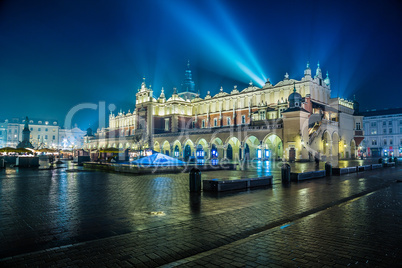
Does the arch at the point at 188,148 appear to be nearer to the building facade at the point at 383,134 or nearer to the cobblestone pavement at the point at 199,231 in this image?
the building facade at the point at 383,134

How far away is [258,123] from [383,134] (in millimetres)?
48821

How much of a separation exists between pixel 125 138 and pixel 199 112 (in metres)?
23.7

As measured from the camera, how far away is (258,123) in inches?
2029

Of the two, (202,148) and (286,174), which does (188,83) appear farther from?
(286,174)

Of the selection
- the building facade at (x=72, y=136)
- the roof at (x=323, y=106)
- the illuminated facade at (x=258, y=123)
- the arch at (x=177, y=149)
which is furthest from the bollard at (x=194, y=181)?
the building facade at (x=72, y=136)

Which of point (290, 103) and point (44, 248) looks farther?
point (290, 103)

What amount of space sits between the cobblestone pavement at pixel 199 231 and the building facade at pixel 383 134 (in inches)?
3005

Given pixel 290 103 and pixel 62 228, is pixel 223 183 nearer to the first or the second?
pixel 62 228

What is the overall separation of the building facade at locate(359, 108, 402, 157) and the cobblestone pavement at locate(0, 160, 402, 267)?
7632 cm

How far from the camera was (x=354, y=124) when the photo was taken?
195 ft

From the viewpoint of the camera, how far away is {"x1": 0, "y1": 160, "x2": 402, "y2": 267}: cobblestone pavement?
4.30 meters

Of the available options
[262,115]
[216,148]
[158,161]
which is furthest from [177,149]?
[158,161]

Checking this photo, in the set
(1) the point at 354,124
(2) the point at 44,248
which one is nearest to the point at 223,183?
(2) the point at 44,248

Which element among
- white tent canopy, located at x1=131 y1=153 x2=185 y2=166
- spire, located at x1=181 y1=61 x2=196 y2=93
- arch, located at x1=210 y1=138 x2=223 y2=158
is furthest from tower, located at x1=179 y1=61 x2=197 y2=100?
white tent canopy, located at x1=131 y1=153 x2=185 y2=166
